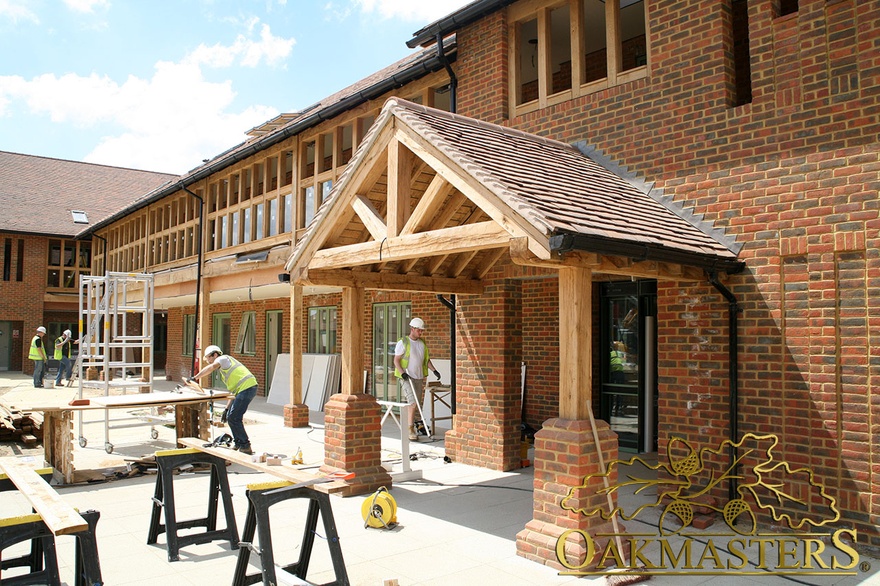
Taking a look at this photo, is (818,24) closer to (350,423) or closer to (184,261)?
(350,423)

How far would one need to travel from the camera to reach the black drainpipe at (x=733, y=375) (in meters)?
6.04

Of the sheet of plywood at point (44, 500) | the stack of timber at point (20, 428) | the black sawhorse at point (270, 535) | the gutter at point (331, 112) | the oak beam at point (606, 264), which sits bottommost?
the stack of timber at point (20, 428)

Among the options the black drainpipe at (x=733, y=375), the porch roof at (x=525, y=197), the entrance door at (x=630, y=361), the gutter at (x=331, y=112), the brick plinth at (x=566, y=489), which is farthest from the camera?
the gutter at (x=331, y=112)

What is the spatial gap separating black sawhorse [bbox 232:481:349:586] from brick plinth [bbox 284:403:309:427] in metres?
7.51

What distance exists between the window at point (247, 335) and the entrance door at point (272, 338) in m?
0.77

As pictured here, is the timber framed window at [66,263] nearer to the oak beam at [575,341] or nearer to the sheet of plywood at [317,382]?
the sheet of plywood at [317,382]

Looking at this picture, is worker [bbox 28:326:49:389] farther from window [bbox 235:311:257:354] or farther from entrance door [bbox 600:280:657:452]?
entrance door [bbox 600:280:657:452]

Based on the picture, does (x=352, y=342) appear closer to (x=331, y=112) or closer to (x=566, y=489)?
(x=566, y=489)

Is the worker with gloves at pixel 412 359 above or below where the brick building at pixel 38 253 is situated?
below

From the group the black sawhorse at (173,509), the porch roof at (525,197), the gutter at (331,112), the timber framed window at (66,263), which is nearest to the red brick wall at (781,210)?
the porch roof at (525,197)

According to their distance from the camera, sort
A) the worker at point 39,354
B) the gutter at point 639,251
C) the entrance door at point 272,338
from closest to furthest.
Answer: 1. the gutter at point 639,251
2. the entrance door at point 272,338
3. the worker at point 39,354

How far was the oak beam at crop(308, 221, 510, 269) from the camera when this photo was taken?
16.9ft

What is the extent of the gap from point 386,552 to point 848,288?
4376 mm

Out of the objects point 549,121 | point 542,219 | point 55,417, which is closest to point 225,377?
point 55,417
